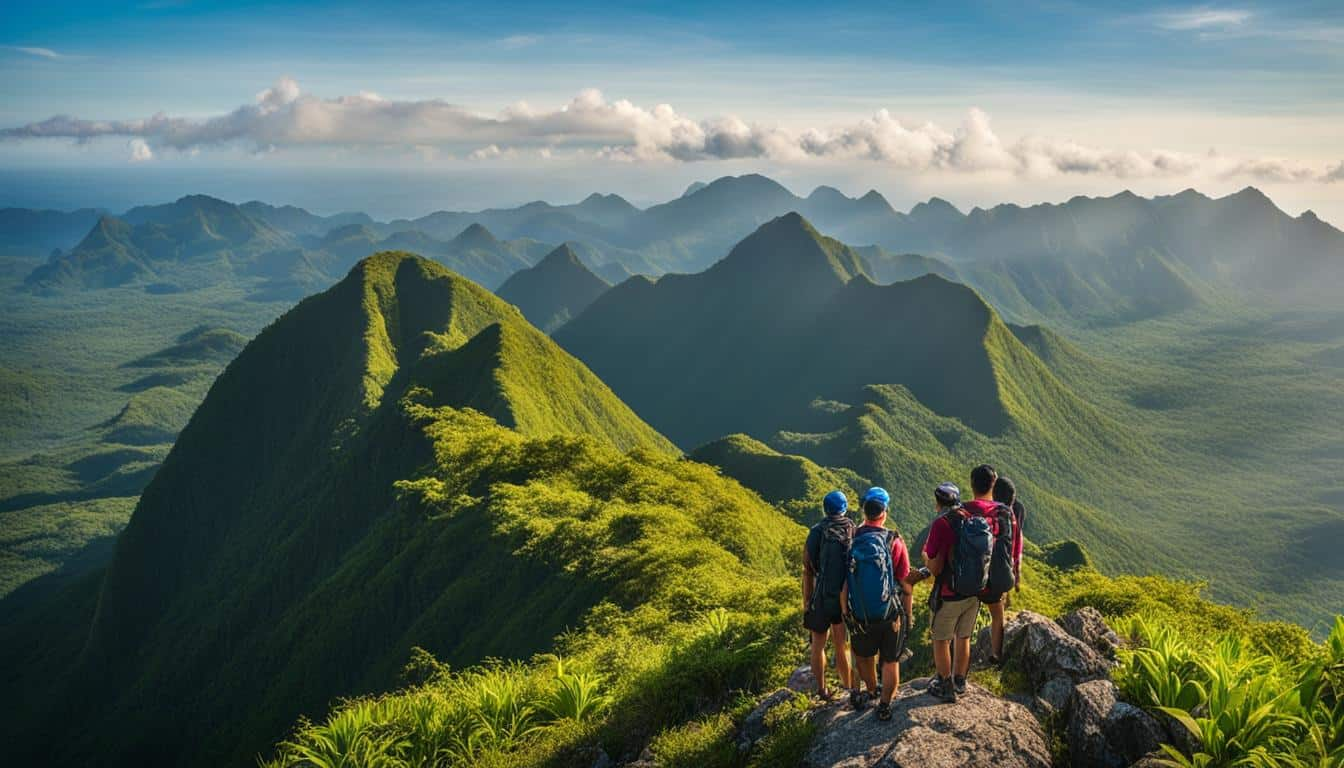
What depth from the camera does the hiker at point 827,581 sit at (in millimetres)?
13453

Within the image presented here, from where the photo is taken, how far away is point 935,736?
12172 mm

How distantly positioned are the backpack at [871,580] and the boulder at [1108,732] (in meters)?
3.72

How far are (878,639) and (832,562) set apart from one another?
156 cm

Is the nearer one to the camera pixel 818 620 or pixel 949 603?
pixel 949 603

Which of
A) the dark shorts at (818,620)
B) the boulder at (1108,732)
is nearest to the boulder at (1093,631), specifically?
the boulder at (1108,732)

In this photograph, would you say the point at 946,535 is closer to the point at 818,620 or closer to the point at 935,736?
the point at 818,620

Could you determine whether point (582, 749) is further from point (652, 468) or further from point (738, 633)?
point (652, 468)

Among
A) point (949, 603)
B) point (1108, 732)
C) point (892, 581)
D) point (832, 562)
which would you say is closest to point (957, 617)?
point (949, 603)

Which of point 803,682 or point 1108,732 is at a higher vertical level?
point 1108,732

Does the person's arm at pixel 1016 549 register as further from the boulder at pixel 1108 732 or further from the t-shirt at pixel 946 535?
the boulder at pixel 1108 732

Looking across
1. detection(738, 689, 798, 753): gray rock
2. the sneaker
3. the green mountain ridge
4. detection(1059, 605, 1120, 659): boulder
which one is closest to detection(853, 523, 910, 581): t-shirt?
the sneaker

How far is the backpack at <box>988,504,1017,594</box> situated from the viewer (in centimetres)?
1405

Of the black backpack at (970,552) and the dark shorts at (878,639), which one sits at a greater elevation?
the black backpack at (970,552)

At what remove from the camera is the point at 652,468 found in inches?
2307
